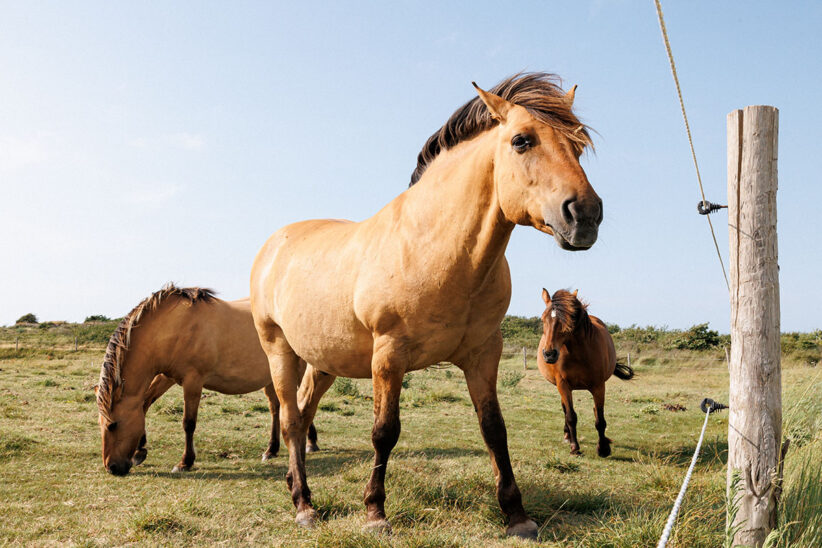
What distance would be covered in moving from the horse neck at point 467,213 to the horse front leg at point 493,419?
753 millimetres

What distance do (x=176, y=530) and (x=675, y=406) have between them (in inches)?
445

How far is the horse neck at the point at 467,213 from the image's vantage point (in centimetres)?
339

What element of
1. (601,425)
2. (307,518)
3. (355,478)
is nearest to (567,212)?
(307,518)

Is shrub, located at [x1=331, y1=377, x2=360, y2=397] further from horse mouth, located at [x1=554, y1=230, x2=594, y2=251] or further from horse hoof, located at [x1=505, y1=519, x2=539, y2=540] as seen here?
horse mouth, located at [x1=554, y1=230, x2=594, y2=251]

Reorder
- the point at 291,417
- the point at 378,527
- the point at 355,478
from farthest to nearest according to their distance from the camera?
the point at 355,478
the point at 291,417
the point at 378,527

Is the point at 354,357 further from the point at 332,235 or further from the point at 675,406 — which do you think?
the point at 675,406

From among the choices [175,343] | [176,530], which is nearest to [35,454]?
[175,343]

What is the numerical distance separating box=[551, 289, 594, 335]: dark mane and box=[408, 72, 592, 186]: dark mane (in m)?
4.11

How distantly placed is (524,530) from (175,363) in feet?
17.4

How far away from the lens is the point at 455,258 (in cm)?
345

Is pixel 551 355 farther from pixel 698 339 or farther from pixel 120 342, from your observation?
pixel 698 339

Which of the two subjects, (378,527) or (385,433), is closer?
(378,527)

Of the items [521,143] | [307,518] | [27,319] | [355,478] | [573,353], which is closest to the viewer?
[521,143]

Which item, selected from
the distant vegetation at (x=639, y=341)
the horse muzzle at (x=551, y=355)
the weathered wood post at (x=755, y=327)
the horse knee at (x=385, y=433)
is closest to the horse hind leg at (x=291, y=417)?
the horse knee at (x=385, y=433)
